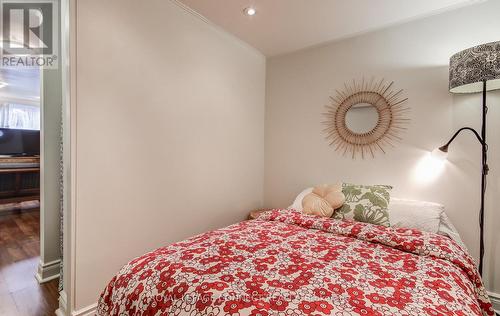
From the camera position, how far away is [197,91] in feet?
7.50

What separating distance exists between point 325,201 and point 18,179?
18.5ft

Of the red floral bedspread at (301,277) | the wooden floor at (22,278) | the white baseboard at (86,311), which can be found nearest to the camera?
the red floral bedspread at (301,277)

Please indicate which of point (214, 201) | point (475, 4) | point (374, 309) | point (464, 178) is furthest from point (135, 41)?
point (464, 178)

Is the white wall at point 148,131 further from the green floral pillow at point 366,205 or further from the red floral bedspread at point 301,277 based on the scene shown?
the green floral pillow at point 366,205

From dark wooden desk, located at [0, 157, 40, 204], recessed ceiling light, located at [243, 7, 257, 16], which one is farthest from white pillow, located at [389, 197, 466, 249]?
dark wooden desk, located at [0, 157, 40, 204]

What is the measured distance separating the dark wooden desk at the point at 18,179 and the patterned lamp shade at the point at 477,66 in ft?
21.3

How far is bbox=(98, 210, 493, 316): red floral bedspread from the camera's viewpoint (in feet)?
2.93

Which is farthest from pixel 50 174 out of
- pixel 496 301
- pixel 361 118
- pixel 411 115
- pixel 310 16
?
pixel 496 301

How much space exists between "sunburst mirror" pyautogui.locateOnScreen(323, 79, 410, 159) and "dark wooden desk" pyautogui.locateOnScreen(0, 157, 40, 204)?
18.3 feet

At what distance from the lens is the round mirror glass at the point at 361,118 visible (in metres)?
2.43

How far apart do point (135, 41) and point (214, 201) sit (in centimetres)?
158

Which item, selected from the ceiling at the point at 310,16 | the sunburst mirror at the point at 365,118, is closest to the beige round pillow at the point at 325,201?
the sunburst mirror at the point at 365,118

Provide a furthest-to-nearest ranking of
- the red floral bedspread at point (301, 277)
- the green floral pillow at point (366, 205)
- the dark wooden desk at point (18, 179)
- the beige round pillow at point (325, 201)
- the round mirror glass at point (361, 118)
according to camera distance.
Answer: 1. the dark wooden desk at point (18, 179)
2. the round mirror glass at point (361, 118)
3. the beige round pillow at point (325, 201)
4. the green floral pillow at point (366, 205)
5. the red floral bedspread at point (301, 277)

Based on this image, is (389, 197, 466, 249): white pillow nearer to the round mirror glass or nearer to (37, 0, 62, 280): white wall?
the round mirror glass
